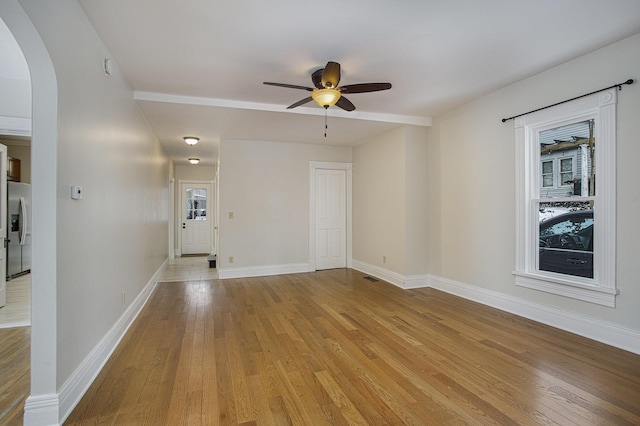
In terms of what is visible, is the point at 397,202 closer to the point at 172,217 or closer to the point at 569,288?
the point at 569,288

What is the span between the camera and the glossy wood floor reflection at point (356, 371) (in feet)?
6.22

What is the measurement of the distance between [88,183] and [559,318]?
4.43m

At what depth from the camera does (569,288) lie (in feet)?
10.3

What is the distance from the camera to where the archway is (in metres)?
1.74

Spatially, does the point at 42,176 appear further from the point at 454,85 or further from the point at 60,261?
the point at 454,85

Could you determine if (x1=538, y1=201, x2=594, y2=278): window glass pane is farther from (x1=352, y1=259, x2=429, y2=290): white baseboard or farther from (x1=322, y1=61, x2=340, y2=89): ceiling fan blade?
(x1=322, y1=61, x2=340, y2=89): ceiling fan blade

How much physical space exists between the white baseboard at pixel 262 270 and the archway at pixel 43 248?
3951 mm

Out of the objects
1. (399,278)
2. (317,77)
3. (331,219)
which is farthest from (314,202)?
(317,77)

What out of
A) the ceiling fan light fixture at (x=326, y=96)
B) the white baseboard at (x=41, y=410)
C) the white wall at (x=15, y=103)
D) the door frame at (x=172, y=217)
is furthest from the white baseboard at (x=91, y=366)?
the door frame at (x=172, y=217)

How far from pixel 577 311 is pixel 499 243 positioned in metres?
1.04

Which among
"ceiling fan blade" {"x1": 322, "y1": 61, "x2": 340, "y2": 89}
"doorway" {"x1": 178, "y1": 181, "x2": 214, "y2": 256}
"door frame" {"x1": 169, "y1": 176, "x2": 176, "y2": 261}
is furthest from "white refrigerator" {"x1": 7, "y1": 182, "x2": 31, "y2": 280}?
"ceiling fan blade" {"x1": 322, "y1": 61, "x2": 340, "y2": 89}

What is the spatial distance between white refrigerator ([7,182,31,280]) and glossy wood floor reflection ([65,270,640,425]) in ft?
11.2

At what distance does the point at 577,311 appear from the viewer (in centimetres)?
309

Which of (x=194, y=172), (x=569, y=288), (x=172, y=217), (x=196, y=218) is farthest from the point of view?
(x=196, y=218)
